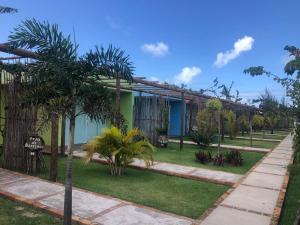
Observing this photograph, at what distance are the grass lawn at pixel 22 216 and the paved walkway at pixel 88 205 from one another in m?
0.11

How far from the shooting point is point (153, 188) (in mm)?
6562

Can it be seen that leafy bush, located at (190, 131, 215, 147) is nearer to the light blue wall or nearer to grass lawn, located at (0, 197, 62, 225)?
the light blue wall

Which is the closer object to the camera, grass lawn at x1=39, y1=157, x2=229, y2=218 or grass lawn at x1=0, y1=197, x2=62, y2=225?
grass lawn at x1=0, y1=197, x2=62, y2=225

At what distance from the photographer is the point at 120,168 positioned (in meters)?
7.79

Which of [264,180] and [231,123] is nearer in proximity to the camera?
[264,180]

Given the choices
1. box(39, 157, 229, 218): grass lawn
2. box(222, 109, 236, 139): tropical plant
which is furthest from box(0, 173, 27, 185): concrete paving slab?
box(222, 109, 236, 139): tropical plant

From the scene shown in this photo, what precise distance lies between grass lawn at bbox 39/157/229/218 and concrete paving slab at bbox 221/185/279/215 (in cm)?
34

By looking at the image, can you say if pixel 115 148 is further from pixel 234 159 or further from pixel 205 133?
pixel 205 133

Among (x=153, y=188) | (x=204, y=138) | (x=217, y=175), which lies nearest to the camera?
(x=153, y=188)

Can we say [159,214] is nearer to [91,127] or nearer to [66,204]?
[66,204]

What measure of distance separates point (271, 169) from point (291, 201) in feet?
9.82

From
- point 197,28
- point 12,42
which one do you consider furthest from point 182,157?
point 12,42

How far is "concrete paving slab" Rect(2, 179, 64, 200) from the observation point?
5539mm

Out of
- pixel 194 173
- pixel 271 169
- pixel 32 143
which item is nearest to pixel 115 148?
pixel 32 143
